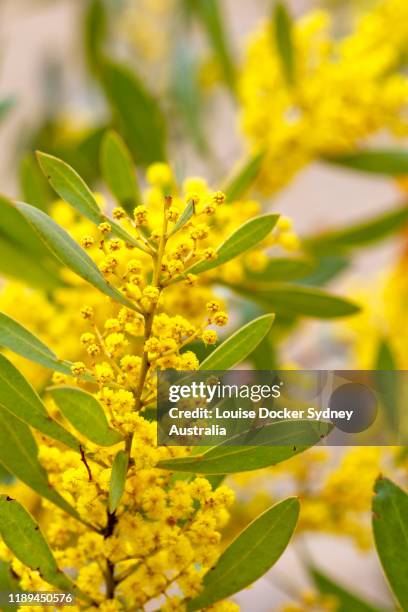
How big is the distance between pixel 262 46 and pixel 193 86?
221mm

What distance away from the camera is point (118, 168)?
21.5 inches

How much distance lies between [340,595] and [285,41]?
451mm

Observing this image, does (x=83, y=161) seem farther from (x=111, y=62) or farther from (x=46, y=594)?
(x=46, y=594)

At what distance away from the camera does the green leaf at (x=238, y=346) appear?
14.4 inches

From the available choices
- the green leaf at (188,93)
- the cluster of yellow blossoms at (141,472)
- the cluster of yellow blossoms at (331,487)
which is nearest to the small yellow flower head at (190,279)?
the cluster of yellow blossoms at (141,472)

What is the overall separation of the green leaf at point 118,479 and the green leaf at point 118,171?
248 millimetres

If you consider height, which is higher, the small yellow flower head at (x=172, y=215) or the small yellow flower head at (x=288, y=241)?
the small yellow flower head at (x=288, y=241)

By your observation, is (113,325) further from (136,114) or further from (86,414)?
(136,114)

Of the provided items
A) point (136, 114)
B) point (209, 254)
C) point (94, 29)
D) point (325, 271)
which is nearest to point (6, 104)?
point (136, 114)

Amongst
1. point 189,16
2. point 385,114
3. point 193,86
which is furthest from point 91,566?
point 189,16

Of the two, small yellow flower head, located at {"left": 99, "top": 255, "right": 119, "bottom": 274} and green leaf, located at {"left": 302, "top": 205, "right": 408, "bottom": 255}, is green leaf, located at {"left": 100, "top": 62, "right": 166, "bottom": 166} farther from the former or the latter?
small yellow flower head, located at {"left": 99, "top": 255, "right": 119, "bottom": 274}

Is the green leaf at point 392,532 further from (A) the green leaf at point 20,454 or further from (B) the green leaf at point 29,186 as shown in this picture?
(B) the green leaf at point 29,186

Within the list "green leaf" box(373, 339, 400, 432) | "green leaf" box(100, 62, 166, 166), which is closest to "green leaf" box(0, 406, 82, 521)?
"green leaf" box(373, 339, 400, 432)

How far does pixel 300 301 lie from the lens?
594 mm
